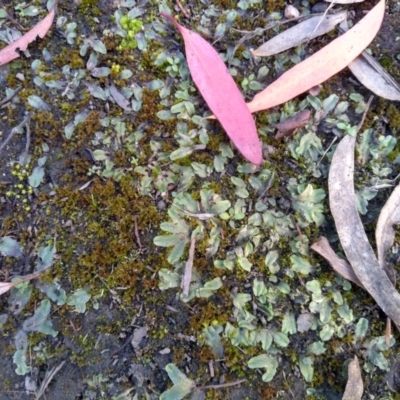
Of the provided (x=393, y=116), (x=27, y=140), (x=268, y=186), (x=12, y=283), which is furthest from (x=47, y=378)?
(x=393, y=116)

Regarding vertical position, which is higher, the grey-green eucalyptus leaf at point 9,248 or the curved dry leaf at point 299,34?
the curved dry leaf at point 299,34

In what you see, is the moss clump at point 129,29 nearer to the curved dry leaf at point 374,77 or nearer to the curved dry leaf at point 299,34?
the curved dry leaf at point 299,34

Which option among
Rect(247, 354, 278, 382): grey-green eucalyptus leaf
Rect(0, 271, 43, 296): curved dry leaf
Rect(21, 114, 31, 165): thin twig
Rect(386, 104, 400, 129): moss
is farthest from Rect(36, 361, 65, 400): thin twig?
Rect(386, 104, 400, 129): moss

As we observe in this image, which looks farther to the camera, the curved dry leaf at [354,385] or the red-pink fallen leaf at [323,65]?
the red-pink fallen leaf at [323,65]

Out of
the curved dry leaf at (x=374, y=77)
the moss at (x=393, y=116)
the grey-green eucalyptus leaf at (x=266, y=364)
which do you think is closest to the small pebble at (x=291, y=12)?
the curved dry leaf at (x=374, y=77)

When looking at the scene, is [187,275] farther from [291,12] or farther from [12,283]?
[291,12]

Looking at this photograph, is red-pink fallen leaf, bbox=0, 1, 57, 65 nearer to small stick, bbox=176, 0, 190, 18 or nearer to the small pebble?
small stick, bbox=176, 0, 190, 18

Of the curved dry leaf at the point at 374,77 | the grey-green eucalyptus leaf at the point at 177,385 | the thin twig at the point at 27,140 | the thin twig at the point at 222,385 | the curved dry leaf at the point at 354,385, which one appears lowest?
the curved dry leaf at the point at 354,385
